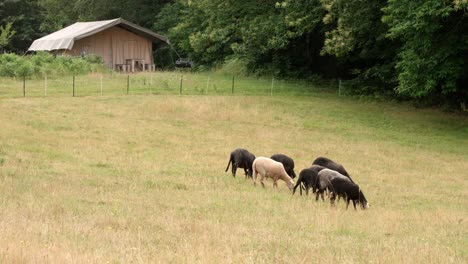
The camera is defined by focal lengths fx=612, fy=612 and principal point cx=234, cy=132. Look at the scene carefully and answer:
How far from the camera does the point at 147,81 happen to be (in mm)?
44406

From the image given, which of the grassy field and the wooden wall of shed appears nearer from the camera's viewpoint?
the grassy field

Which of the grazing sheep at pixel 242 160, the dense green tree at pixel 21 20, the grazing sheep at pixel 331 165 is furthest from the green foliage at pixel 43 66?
the dense green tree at pixel 21 20

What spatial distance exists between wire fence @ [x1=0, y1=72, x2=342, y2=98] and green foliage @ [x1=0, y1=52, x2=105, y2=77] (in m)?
0.79

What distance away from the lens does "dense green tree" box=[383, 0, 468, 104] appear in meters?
30.1

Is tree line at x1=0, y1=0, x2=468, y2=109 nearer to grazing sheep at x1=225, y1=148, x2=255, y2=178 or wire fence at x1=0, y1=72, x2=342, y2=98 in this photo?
wire fence at x1=0, y1=72, x2=342, y2=98

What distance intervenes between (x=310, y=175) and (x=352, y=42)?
2300 centimetres

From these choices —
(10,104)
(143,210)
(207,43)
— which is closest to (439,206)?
(143,210)

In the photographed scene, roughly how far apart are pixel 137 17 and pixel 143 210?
2799 inches

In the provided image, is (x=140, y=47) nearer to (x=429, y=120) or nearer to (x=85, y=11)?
(x=85, y=11)

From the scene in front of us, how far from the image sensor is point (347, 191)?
14.7 metres

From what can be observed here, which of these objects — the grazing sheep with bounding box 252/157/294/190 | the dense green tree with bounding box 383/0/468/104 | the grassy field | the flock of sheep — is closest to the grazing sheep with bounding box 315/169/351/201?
the flock of sheep

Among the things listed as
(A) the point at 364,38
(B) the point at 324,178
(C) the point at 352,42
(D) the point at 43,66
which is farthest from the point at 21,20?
(B) the point at 324,178

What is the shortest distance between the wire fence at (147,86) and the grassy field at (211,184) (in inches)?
129

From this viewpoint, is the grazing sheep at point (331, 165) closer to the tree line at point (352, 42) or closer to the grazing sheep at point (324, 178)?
the grazing sheep at point (324, 178)
